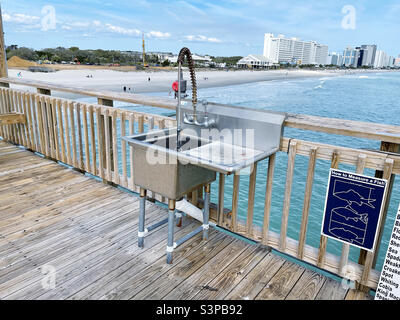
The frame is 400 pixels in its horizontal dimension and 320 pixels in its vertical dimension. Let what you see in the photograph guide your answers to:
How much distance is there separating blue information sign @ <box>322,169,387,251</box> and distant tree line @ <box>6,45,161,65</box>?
45960 mm

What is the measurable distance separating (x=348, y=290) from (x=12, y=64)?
137 feet

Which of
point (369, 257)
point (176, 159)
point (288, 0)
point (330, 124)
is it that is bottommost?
point (369, 257)

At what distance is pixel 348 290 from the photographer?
79.6 inches

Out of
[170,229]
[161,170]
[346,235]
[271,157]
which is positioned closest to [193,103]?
[161,170]

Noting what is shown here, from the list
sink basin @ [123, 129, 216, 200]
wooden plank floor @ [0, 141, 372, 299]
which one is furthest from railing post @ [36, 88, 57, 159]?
sink basin @ [123, 129, 216, 200]

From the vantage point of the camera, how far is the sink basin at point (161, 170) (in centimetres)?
200

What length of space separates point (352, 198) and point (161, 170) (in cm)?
119

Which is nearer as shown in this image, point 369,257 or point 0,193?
point 369,257

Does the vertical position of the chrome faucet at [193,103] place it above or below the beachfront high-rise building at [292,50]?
below

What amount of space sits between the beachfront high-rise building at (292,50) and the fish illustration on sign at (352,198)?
119m

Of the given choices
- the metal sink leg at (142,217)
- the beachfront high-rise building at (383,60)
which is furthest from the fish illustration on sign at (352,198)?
the beachfront high-rise building at (383,60)

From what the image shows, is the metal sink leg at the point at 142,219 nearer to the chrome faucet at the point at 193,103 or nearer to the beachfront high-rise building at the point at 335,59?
the chrome faucet at the point at 193,103
